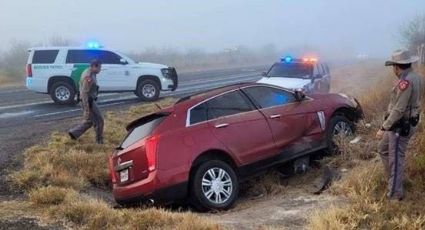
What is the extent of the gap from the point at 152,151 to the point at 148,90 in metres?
12.9

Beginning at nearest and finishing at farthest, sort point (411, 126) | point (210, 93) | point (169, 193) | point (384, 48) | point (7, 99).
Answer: point (411, 126) → point (169, 193) → point (210, 93) → point (7, 99) → point (384, 48)

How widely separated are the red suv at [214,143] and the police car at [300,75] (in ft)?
21.1

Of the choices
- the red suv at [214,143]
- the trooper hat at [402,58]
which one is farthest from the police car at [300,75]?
the trooper hat at [402,58]

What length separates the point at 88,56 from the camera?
19062mm

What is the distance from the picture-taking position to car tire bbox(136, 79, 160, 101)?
1988 centimetres

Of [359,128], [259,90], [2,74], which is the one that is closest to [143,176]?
[259,90]

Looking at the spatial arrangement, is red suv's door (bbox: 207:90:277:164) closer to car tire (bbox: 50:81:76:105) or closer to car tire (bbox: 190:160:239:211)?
car tire (bbox: 190:160:239:211)

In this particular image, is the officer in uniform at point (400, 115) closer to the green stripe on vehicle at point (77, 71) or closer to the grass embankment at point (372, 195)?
the grass embankment at point (372, 195)

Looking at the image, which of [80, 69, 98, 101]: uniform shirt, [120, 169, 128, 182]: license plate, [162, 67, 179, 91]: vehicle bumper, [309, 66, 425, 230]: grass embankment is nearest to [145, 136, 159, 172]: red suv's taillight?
[120, 169, 128, 182]: license plate

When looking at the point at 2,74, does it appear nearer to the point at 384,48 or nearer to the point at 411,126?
the point at 411,126

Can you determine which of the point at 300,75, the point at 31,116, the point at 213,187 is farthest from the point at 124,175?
the point at 31,116

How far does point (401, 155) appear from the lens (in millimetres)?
6480

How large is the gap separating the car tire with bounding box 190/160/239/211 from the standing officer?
4582 millimetres

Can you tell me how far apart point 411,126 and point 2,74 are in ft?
112
